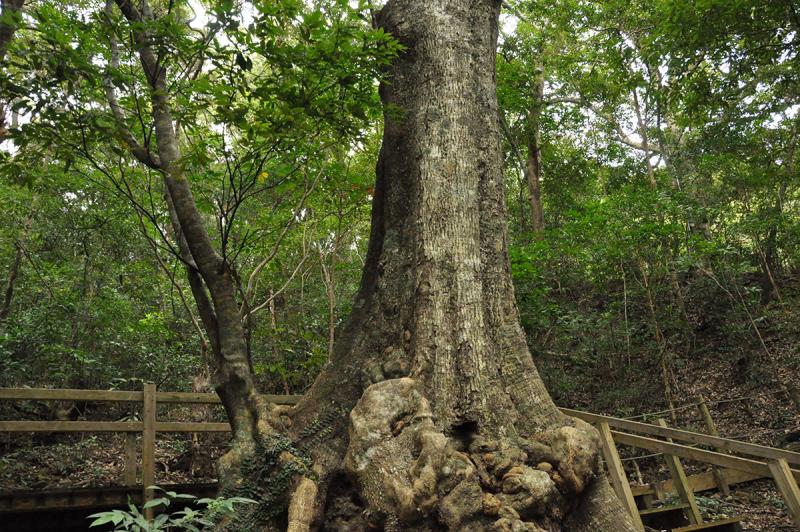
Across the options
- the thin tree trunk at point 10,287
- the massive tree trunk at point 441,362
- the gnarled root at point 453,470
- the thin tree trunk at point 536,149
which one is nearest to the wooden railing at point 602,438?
the massive tree trunk at point 441,362

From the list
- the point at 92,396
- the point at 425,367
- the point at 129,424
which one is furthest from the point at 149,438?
the point at 425,367

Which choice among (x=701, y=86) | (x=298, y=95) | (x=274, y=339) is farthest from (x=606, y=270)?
(x=298, y=95)

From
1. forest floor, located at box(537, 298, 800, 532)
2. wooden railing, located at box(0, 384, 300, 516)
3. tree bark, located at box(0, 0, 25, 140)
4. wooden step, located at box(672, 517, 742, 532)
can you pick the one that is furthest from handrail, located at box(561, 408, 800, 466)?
tree bark, located at box(0, 0, 25, 140)

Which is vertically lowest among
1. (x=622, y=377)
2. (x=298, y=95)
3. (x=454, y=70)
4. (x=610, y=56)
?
(x=622, y=377)

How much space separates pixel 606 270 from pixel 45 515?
9.77m

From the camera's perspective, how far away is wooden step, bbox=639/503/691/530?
5.38m

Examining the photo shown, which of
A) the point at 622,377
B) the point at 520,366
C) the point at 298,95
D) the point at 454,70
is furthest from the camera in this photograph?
the point at 622,377

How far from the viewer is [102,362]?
360 inches

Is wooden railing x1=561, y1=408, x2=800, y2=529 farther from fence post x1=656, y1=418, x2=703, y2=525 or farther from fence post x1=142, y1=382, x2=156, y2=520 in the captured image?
fence post x1=142, y1=382, x2=156, y2=520

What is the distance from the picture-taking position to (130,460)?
552 centimetres

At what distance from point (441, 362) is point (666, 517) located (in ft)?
12.3

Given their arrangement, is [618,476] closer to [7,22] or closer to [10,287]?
[7,22]

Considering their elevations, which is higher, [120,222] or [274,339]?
[120,222]

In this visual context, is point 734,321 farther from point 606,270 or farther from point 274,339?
point 274,339
